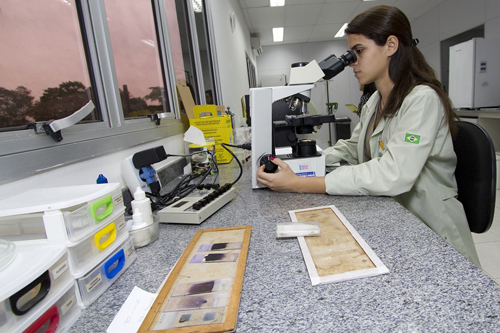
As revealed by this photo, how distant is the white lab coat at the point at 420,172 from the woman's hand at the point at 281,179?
0.37ft

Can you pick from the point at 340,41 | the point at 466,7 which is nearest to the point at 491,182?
the point at 466,7

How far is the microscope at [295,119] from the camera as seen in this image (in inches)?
35.6

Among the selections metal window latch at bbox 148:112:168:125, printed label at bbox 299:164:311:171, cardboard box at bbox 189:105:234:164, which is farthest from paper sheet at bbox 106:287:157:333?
cardboard box at bbox 189:105:234:164

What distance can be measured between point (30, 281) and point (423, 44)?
7243 mm

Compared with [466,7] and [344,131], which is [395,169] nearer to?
[466,7]

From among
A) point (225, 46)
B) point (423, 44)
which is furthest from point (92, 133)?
point (423, 44)

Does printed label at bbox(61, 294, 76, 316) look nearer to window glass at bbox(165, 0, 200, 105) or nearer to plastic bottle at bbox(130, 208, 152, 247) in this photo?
plastic bottle at bbox(130, 208, 152, 247)

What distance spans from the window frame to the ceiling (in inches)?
154

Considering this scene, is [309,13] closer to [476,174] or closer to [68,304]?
[476,174]

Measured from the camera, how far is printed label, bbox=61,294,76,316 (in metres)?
0.39

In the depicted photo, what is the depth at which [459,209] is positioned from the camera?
944 millimetres

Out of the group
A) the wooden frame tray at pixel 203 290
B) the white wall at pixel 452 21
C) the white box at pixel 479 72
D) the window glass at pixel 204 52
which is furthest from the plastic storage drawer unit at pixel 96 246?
the white box at pixel 479 72

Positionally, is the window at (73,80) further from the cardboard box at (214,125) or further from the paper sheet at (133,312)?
the paper sheet at (133,312)

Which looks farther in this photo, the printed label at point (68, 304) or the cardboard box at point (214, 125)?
the cardboard box at point (214, 125)
